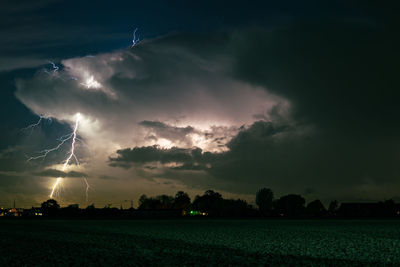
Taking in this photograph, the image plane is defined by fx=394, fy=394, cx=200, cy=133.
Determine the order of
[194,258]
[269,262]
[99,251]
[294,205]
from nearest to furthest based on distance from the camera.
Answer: [269,262]
[194,258]
[99,251]
[294,205]

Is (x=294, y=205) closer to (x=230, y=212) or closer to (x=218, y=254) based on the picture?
(x=230, y=212)

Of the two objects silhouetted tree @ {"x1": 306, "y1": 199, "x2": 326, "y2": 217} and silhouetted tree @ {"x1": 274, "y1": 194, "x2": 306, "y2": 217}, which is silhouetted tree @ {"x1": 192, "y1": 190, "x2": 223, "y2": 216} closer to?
silhouetted tree @ {"x1": 274, "y1": 194, "x2": 306, "y2": 217}

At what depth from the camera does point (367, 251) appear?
19172mm

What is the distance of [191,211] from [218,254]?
485 feet

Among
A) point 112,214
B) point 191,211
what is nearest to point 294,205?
point 191,211

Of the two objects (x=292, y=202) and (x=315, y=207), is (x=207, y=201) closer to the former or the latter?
(x=292, y=202)

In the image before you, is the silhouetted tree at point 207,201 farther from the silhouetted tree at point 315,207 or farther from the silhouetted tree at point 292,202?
the silhouetted tree at point 315,207

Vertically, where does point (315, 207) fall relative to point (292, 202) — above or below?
below

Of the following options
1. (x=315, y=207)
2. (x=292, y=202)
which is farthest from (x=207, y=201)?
(x=315, y=207)

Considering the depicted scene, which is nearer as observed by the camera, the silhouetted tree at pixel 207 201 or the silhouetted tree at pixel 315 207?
the silhouetted tree at pixel 207 201

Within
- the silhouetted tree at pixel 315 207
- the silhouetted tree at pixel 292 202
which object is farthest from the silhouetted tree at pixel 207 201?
the silhouetted tree at pixel 315 207

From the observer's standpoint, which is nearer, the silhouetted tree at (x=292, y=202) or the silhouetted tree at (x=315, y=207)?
the silhouetted tree at (x=292, y=202)

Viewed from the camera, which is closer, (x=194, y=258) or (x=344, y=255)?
(x=194, y=258)

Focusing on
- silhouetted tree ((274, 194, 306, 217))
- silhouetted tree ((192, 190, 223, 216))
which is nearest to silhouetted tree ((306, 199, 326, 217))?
silhouetted tree ((274, 194, 306, 217))
